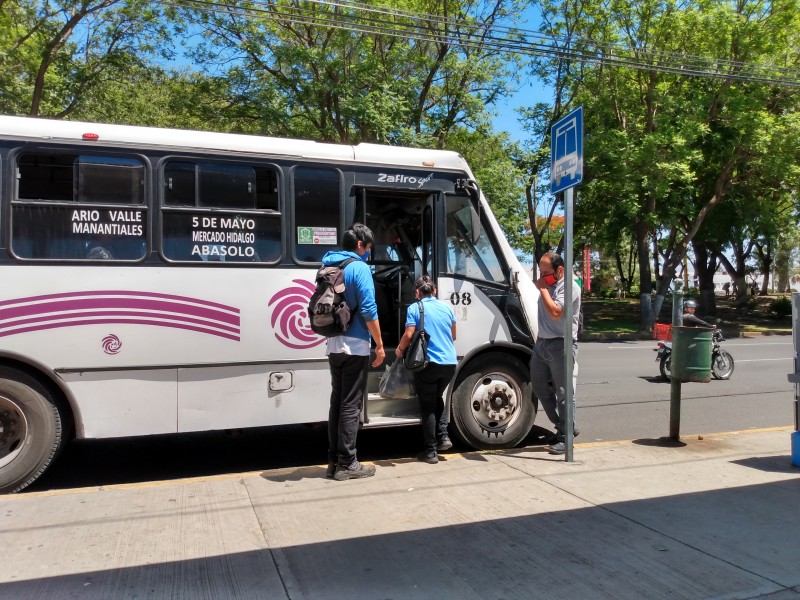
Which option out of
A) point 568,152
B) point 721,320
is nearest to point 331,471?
point 568,152

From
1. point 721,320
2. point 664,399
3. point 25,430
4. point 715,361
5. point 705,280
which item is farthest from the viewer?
point 705,280

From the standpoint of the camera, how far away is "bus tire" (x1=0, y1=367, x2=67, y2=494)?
4.90m

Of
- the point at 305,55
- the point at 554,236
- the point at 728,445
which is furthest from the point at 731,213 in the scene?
the point at 728,445

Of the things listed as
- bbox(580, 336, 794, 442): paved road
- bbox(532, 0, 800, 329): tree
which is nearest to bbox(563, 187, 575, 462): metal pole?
bbox(580, 336, 794, 442): paved road

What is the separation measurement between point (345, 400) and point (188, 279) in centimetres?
164

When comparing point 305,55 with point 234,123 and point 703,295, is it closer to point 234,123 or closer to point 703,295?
point 234,123

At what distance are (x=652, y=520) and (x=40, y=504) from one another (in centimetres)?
434

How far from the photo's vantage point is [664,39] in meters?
19.8

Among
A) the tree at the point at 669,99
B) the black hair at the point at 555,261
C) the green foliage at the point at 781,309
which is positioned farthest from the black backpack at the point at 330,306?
the green foliage at the point at 781,309

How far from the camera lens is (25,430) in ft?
16.2

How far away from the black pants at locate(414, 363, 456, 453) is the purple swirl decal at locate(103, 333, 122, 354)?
2.47m

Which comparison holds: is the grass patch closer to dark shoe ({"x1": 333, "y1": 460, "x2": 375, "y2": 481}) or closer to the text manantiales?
dark shoe ({"x1": 333, "y1": 460, "x2": 375, "y2": 481})

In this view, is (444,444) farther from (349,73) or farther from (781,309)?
(781,309)

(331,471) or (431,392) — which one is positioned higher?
(431,392)
